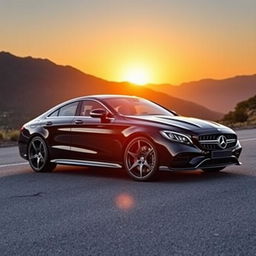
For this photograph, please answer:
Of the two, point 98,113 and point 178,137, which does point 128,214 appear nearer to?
point 178,137

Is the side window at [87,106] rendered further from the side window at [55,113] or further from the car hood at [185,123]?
the car hood at [185,123]

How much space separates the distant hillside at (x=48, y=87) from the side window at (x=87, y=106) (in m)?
117

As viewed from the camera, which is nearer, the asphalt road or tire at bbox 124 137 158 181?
Result: the asphalt road

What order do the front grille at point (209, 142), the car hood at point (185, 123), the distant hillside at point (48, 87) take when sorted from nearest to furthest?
the front grille at point (209, 142), the car hood at point (185, 123), the distant hillside at point (48, 87)

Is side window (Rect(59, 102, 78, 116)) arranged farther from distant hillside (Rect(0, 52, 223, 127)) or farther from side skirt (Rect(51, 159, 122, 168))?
distant hillside (Rect(0, 52, 223, 127))

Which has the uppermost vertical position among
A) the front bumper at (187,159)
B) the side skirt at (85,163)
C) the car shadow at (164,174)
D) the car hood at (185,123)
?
the car hood at (185,123)

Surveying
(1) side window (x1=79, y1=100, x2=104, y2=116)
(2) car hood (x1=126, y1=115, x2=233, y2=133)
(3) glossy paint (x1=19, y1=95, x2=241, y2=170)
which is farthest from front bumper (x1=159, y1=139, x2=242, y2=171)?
(1) side window (x1=79, y1=100, x2=104, y2=116)

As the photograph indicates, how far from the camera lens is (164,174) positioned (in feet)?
35.3

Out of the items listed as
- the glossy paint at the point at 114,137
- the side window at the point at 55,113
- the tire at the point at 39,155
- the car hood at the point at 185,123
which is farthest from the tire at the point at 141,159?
the side window at the point at 55,113

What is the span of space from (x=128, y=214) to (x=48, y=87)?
14576 cm

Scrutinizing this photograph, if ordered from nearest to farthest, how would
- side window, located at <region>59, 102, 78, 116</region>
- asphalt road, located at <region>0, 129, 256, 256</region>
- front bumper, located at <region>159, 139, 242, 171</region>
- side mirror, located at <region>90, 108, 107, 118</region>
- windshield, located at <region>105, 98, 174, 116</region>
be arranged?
asphalt road, located at <region>0, 129, 256, 256</region> < front bumper, located at <region>159, 139, 242, 171</region> < side mirror, located at <region>90, 108, 107, 118</region> < windshield, located at <region>105, 98, 174, 116</region> < side window, located at <region>59, 102, 78, 116</region>

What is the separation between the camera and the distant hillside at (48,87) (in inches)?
5413

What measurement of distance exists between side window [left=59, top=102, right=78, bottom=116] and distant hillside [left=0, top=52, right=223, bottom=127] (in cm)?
11634

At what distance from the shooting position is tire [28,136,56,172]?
11.6 m
